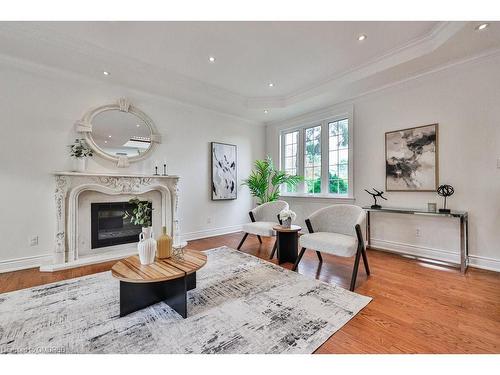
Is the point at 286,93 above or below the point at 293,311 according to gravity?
above

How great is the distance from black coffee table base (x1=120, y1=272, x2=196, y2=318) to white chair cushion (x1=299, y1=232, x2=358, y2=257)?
4.93ft

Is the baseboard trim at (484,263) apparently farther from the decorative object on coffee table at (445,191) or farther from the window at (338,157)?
the window at (338,157)

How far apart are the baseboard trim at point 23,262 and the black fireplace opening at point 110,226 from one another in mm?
566

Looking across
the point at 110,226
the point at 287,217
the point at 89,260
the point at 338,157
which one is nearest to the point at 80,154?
the point at 110,226

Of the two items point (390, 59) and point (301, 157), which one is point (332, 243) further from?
point (301, 157)

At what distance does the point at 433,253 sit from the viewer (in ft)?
10.8

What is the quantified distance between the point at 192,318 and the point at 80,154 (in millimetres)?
2962

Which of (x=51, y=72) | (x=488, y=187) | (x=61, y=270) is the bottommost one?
(x=61, y=270)

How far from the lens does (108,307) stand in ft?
6.63

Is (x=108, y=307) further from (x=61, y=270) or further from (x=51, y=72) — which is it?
(x=51, y=72)
